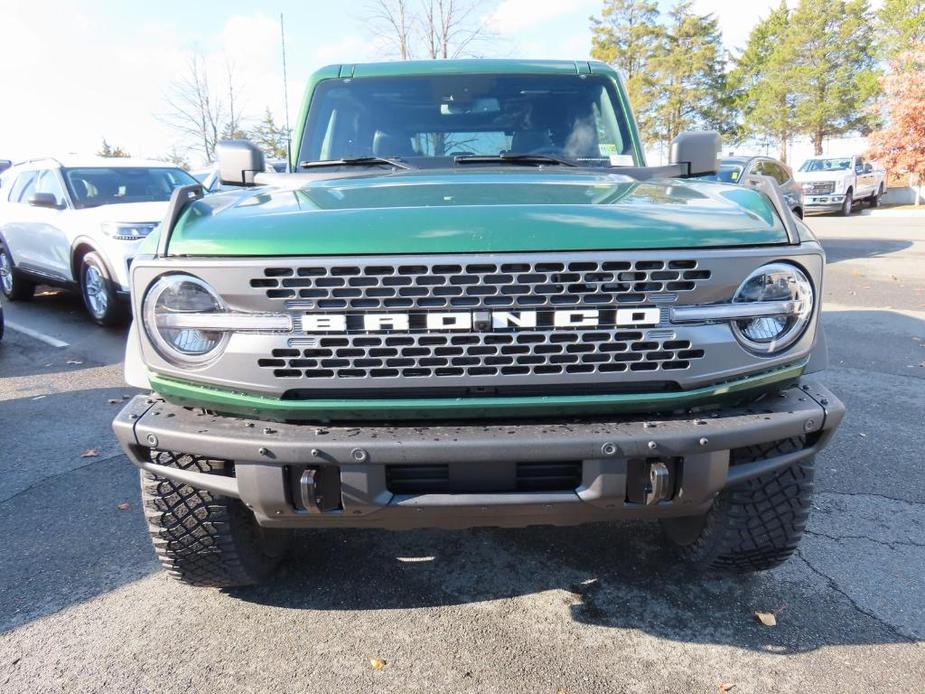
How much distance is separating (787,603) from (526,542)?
3.50 feet

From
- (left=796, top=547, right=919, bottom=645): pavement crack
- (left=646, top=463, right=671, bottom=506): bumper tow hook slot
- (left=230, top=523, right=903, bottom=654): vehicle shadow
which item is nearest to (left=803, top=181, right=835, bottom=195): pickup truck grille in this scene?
(left=796, top=547, right=919, bottom=645): pavement crack

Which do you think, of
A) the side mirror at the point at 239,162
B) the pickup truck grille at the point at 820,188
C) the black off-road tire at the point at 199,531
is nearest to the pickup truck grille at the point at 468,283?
the black off-road tire at the point at 199,531

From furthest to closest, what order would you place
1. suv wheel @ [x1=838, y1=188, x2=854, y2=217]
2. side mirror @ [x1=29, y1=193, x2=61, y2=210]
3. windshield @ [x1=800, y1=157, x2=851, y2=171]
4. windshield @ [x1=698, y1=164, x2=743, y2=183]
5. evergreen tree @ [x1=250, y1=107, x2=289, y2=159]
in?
evergreen tree @ [x1=250, y1=107, x2=289, y2=159] < windshield @ [x1=800, y1=157, x2=851, y2=171] < suv wheel @ [x1=838, y1=188, x2=854, y2=217] < windshield @ [x1=698, y1=164, x2=743, y2=183] < side mirror @ [x1=29, y1=193, x2=61, y2=210]

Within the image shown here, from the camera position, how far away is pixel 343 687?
2.21 meters

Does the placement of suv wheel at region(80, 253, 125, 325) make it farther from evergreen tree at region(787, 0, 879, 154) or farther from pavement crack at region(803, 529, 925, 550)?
evergreen tree at region(787, 0, 879, 154)

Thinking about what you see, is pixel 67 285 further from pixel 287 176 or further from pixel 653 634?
pixel 653 634

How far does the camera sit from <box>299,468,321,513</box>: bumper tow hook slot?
75.5 inches

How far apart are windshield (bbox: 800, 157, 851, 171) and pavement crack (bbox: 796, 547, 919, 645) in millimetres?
24403

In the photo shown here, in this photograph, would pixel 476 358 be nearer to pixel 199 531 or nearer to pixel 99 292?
pixel 199 531

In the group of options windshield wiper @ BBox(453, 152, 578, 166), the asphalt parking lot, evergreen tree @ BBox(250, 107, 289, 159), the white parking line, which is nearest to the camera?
the asphalt parking lot

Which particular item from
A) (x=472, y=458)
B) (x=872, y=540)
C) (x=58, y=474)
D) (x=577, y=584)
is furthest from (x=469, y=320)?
(x=58, y=474)

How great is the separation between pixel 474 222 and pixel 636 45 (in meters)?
45.3

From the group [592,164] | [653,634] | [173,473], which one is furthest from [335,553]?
[592,164]

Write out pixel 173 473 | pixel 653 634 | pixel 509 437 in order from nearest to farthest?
pixel 509 437 → pixel 173 473 → pixel 653 634
